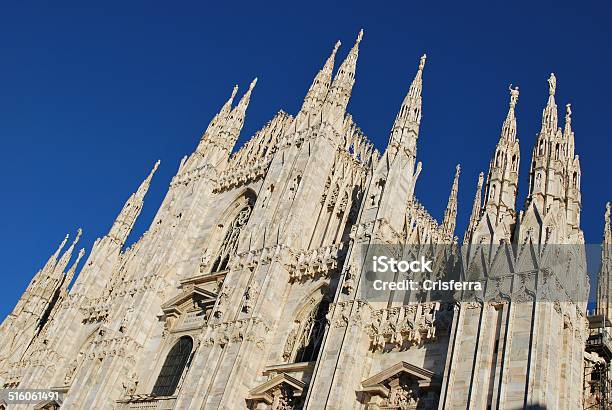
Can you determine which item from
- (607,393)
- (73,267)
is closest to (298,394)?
(607,393)

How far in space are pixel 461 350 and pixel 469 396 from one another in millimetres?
1464

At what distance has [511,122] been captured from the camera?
22.3 metres

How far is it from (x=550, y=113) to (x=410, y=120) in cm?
605

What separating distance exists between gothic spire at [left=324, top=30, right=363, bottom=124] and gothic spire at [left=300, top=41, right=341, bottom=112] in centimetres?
97

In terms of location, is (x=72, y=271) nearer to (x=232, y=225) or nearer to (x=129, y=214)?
(x=129, y=214)

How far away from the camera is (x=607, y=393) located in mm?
20891

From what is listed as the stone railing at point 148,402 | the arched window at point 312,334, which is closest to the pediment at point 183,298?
the stone railing at point 148,402

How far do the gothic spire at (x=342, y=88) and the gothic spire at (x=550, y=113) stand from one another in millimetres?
10333

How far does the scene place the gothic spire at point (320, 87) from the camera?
32.0 metres

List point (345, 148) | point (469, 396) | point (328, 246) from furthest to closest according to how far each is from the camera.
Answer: point (345, 148)
point (328, 246)
point (469, 396)

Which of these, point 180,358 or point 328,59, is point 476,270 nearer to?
point 180,358

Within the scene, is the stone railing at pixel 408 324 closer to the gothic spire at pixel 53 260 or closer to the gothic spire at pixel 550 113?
the gothic spire at pixel 550 113

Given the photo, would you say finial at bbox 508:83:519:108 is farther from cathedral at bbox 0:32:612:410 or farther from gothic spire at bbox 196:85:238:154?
gothic spire at bbox 196:85:238:154

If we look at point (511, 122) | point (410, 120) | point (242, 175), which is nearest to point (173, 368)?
point (242, 175)
